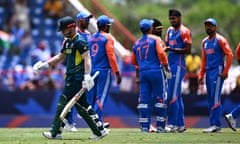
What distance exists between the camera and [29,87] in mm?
32000

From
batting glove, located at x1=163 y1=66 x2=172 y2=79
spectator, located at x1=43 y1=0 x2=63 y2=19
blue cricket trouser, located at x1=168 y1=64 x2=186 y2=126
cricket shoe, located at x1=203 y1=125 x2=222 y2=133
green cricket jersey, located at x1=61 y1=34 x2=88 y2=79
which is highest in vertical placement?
spectator, located at x1=43 y1=0 x2=63 y2=19

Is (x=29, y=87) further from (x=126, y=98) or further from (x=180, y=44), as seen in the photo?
(x=180, y=44)

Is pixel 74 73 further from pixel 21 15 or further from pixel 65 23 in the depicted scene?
pixel 21 15

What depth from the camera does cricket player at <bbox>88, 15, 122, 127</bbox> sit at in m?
22.3

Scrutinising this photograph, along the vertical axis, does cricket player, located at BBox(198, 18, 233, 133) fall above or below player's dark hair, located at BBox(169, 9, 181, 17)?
below

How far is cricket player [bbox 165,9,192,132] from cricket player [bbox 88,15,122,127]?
4.20 ft

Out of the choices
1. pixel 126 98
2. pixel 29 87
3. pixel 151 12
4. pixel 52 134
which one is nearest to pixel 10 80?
pixel 29 87

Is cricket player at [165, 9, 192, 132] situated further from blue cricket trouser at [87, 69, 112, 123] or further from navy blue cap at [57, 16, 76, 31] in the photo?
navy blue cap at [57, 16, 76, 31]

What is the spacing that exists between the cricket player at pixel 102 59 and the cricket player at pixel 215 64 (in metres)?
2.11

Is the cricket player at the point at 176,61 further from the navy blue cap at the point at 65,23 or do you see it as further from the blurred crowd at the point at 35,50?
the blurred crowd at the point at 35,50

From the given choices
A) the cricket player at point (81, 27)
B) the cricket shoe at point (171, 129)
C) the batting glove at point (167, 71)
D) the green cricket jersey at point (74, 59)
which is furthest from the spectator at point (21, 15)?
the green cricket jersey at point (74, 59)

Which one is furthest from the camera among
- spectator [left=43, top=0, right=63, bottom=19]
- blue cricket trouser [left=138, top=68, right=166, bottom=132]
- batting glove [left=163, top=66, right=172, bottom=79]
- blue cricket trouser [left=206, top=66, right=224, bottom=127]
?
spectator [left=43, top=0, right=63, bottom=19]

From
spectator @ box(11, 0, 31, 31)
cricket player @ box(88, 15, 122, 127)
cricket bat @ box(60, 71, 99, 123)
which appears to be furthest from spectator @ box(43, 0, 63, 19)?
cricket bat @ box(60, 71, 99, 123)

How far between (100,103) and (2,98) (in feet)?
27.6
